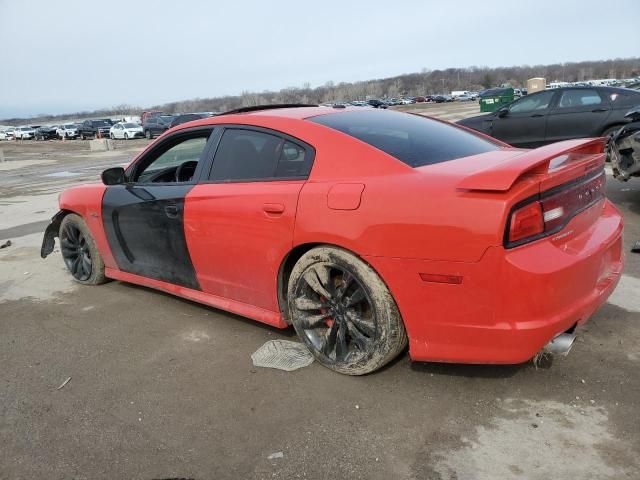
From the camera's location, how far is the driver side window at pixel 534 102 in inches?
409

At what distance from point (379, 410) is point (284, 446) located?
1.74 ft

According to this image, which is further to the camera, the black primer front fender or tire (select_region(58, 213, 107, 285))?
the black primer front fender

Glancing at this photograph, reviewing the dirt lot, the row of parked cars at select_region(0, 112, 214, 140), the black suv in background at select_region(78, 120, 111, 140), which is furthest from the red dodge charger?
the black suv in background at select_region(78, 120, 111, 140)

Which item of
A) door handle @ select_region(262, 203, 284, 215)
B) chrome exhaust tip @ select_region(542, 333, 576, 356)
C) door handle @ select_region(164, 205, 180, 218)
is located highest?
door handle @ select_region(262, 203, 284, 215)

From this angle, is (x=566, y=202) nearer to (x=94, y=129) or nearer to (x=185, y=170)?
(x=185, y=170)

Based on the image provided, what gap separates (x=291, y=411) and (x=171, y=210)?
5.84 ft

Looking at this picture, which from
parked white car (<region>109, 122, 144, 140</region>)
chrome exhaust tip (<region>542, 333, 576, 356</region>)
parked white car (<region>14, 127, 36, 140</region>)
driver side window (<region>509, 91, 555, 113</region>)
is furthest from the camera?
parked white car (<region>14, 127, 36, 140</region>)

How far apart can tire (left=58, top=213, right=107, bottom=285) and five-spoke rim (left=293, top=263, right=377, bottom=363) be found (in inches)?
101

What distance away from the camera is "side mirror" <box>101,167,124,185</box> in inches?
176

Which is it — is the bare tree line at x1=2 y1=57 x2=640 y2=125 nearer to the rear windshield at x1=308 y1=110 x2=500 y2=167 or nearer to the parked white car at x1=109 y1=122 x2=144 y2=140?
the parked white car at x1=109 y1=122 x2=144 y2=140

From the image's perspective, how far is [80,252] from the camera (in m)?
5.19

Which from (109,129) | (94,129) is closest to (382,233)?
(109,129)

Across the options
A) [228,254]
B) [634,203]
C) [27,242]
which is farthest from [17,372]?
[634,203]

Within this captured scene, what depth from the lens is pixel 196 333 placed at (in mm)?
3916
